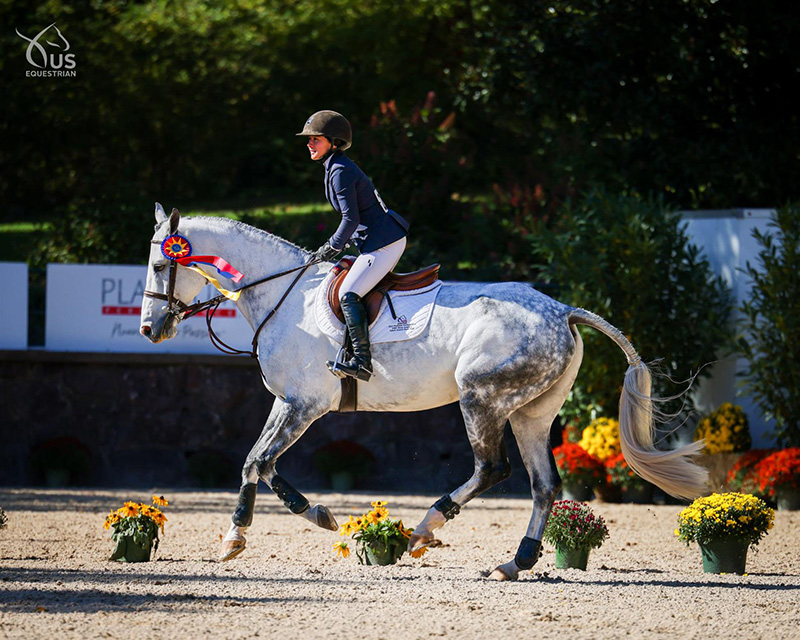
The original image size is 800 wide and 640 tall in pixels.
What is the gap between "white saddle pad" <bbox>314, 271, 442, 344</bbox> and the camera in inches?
291

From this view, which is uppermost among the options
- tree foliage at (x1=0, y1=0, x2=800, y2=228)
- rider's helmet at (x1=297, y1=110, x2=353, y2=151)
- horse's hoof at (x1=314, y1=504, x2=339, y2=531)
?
tree foliage at (x1=0, y1=0, x2=800, y2=228)

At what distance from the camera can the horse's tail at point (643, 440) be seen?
7301 mm

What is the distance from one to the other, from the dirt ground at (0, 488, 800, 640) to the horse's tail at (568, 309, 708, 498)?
25.8 inches

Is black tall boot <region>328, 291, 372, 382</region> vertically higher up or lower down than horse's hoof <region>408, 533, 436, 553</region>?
higher up

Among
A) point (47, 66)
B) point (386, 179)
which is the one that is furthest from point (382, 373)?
point (47, 66)

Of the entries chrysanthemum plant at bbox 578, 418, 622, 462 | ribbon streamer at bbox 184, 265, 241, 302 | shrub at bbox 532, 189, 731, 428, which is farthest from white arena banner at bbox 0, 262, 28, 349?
chrysanthemum plant at bbox 578, 418, 622, 462

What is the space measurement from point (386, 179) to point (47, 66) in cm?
1096

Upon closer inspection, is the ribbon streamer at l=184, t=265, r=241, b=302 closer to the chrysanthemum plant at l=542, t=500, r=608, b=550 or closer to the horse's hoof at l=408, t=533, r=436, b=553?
the horse's hoof at l=408, t=533, r=436, b=553

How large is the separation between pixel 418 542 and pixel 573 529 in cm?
118

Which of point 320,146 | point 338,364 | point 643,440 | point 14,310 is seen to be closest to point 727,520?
point 643,440

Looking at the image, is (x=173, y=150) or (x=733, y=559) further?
(x=173, y=150)

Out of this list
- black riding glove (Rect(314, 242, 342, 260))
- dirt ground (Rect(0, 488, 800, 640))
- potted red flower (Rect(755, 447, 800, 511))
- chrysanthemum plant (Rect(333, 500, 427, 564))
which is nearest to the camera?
dirt ground (Rect(0, 488, 800, 640))

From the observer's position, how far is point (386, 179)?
57.0ft

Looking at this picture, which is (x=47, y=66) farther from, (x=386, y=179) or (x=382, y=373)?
(x=382, y=373)
